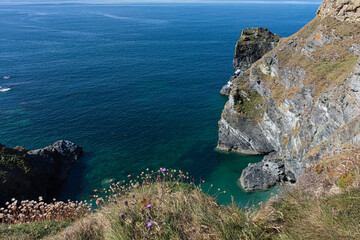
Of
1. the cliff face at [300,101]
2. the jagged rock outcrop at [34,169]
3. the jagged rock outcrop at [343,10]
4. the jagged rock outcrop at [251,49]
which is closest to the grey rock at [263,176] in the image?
the cliff face at [300,101]

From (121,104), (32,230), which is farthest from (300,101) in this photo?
(121,104)

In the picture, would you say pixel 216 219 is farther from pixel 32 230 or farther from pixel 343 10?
A: pixel 343 10

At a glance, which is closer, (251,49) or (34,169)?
(34,169)

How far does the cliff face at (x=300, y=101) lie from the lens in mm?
26797

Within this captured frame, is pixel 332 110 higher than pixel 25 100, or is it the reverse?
pixel 332 110

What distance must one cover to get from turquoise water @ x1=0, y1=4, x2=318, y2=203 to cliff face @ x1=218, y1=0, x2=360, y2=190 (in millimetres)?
4371

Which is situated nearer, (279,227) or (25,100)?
(279,227)

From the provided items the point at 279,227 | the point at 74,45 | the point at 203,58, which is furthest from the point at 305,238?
the point at 74,45

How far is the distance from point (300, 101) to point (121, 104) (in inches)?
1897

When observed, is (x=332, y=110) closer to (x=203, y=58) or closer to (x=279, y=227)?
(x=279, y=227)

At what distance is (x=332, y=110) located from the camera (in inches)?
1073

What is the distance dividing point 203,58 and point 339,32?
233 ft

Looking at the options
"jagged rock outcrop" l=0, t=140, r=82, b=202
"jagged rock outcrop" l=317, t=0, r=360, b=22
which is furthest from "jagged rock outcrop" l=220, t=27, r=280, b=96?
"jagged rock outcrop" l=0, t=140, r=82, b=202

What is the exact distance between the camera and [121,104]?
6938cm
